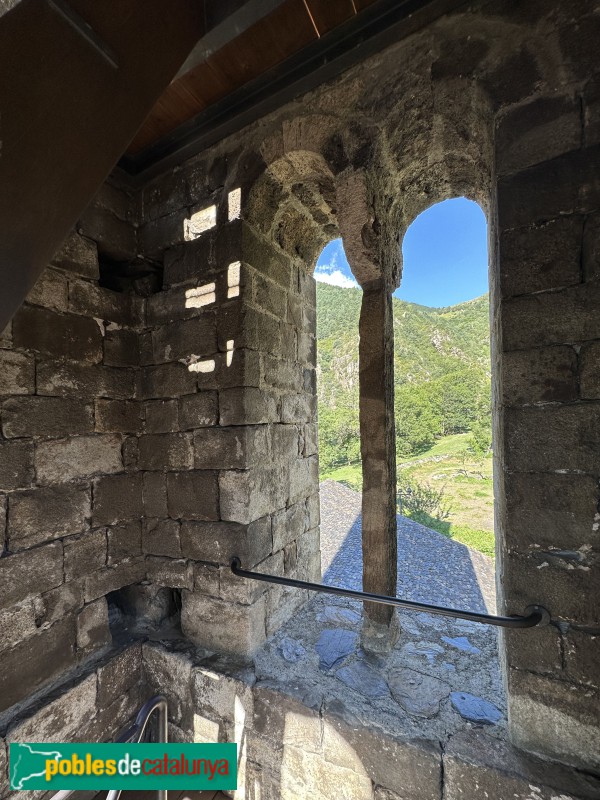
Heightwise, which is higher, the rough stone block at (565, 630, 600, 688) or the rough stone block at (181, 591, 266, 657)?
the rough stone block at (565, 630, 600, 688)

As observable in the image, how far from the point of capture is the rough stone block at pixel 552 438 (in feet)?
3.51

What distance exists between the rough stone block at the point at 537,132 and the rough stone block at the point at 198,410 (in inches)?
60.0

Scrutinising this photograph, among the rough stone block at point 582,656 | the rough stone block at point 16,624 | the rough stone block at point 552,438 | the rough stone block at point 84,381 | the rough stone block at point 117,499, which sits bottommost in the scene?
the rough stone block at point 16,624

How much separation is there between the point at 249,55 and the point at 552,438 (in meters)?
1.99

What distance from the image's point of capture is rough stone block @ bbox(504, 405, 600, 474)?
42.1 inches

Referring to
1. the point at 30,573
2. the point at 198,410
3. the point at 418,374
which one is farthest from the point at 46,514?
the point at 418,374

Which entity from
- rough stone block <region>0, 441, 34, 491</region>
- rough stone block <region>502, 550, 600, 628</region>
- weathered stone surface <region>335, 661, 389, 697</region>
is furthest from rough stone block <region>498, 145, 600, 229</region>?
rough stone block <region>0, 441, 34, 491</region>

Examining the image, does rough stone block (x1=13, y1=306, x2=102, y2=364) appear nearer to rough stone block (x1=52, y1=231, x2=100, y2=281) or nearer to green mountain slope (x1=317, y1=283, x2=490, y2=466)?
rough stone block (x1=52, y1=231, x2=100, y2=281)

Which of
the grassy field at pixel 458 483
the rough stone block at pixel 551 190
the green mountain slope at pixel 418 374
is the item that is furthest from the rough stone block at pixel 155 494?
the green mountain slope at pixel 418 374

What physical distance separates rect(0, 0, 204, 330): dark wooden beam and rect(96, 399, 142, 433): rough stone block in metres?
0.88

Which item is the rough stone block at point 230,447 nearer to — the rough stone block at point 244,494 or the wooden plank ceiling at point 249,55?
the rough stone block at point 244,494

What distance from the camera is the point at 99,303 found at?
72.1 inches

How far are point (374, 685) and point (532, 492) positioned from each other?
1.08 m

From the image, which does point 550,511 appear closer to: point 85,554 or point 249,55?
point 85,554
